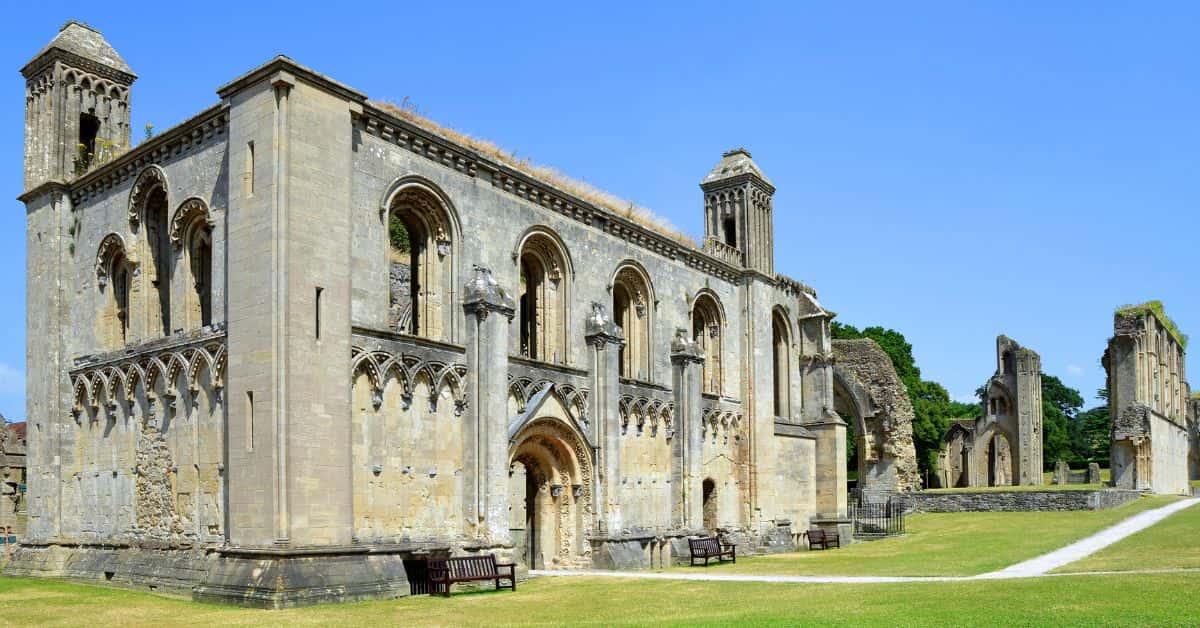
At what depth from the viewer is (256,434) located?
1678cm

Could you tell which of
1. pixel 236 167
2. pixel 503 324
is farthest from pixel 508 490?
pixel 236 167

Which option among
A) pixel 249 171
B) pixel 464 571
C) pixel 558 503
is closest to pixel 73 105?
pixel 249 171

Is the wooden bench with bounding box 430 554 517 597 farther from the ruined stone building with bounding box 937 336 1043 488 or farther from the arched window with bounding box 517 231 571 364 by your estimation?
the ruined stone building with bounding box 937 336 1043 488

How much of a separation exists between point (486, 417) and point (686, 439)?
29.0 ft

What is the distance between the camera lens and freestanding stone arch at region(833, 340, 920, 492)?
1905 inches

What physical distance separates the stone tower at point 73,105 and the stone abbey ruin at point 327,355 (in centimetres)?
5

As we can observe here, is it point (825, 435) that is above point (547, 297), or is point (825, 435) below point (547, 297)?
below

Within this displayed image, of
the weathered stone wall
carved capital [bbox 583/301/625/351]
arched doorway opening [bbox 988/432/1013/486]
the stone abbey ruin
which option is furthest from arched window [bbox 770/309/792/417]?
arched doorway opening [bbox 988/432/1013/486]

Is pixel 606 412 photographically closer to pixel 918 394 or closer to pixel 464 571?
pixel 464 571

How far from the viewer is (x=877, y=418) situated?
160 ft

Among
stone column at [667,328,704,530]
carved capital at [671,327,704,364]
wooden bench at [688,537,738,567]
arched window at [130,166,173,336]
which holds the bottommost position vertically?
wooden bench at [688,537,738,567]

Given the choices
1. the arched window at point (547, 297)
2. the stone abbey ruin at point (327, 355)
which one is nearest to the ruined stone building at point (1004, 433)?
the stone abbey ruin at point (327, 355)

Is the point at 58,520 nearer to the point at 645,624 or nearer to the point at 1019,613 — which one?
the point at 645,624

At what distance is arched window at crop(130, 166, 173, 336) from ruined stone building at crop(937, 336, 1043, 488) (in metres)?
55.1
